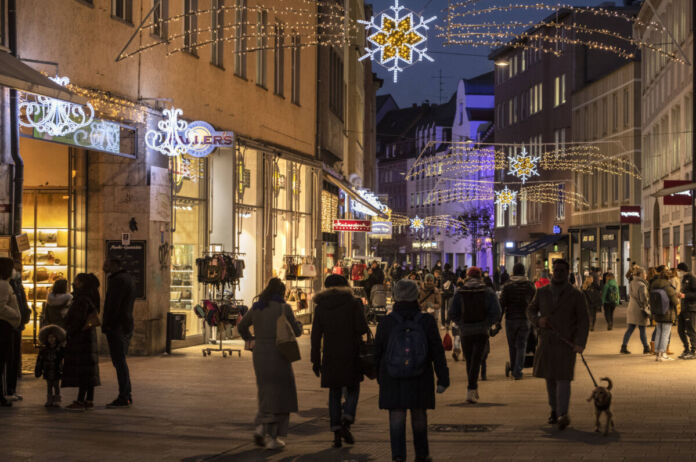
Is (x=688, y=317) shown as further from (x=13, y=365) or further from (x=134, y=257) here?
(x=13, y=365)

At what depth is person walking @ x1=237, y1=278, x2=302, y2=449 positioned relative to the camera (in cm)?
1220

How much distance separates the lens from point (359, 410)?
51.1 ft

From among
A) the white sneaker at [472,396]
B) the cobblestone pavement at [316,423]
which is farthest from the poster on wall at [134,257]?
the white sneaker at [472,396]

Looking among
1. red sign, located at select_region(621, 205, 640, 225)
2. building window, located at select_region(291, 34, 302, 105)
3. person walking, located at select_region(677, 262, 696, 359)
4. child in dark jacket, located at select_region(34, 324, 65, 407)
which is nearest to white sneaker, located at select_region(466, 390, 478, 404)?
child in dark jacket, located at select_region(34, 324, 65, 407)

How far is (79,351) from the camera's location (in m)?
14.9

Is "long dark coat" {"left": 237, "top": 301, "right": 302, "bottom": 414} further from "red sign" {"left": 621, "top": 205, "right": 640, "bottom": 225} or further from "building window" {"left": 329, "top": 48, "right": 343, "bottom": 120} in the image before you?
"red sign" {"left": 621, "top": 205, "right": 640, "bottom": 225}

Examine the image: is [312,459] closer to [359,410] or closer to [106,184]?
[359,410]

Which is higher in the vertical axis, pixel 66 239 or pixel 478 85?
pixel 478 85

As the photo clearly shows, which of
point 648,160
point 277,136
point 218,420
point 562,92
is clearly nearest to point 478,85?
point 562,92

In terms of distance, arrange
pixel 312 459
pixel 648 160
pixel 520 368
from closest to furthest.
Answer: pixel 312 459
pixel 520 368
pixel 648 160

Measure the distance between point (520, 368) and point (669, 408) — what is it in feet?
14.2

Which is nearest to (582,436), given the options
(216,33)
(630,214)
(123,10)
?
(123,10)

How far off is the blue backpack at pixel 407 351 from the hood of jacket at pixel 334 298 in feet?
6.86

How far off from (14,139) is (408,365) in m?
9.82
